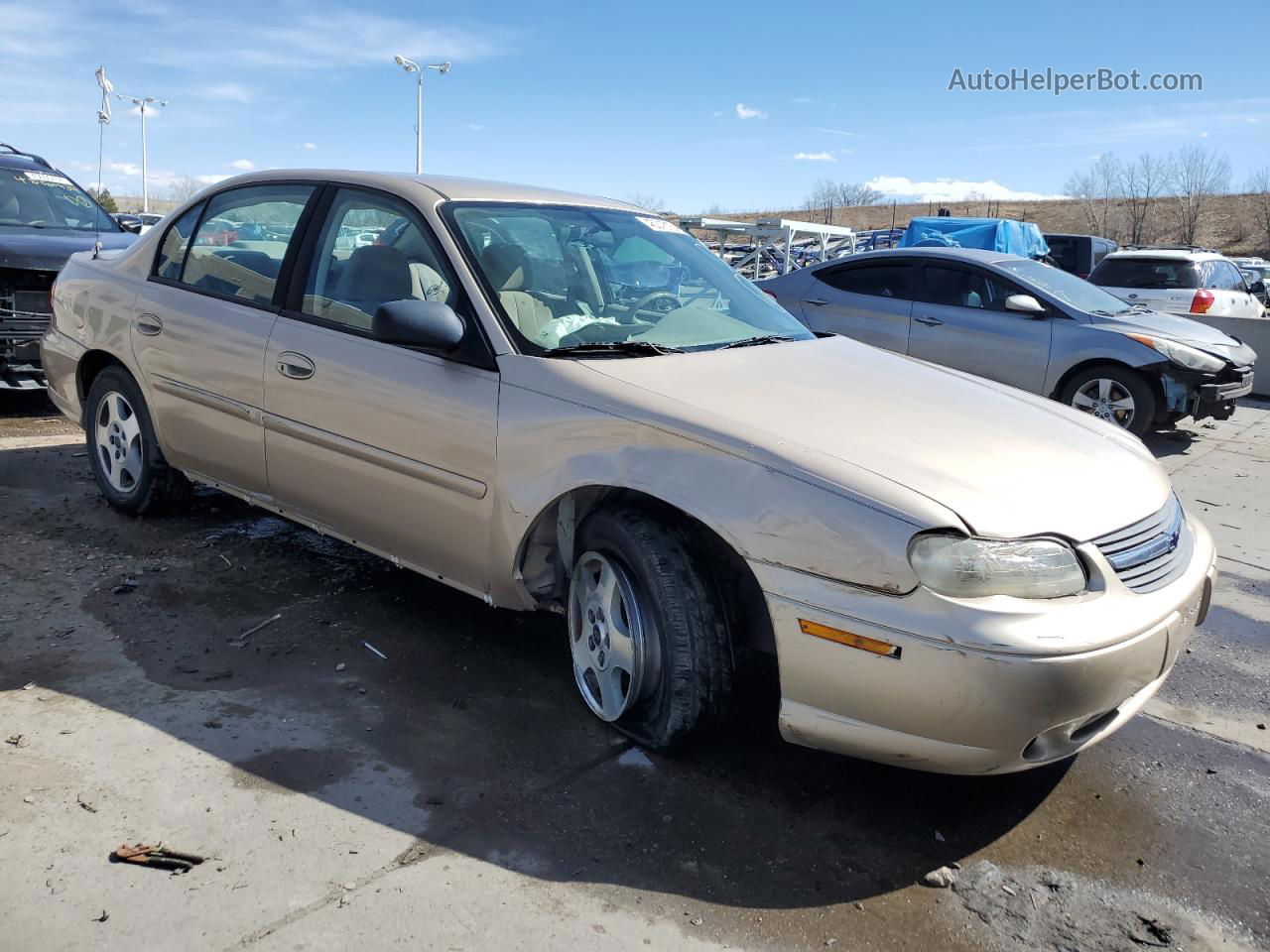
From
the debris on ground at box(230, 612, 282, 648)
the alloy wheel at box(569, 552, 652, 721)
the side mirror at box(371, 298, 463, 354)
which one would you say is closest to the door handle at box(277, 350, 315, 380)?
the side mirror at box(371, 298, 463, 354)

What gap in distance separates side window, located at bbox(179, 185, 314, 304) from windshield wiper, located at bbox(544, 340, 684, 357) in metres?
1.45

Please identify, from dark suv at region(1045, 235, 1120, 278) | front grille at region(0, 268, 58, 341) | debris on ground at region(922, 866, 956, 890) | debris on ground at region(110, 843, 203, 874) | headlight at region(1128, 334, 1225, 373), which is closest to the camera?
debris on ground at region(110, 843, 203, 874)

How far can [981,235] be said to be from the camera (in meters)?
17.3

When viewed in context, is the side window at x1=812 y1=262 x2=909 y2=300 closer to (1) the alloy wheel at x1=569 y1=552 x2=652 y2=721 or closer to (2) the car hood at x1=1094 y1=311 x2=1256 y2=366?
(2) the car hood at x1=1094 y1=311 x2=1256 y2=366

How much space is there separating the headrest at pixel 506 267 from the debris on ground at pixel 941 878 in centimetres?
221

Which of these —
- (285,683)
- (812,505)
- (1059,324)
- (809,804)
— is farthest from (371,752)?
(1059,324)

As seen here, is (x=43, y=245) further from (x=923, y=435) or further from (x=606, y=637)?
(x=923, y=435)

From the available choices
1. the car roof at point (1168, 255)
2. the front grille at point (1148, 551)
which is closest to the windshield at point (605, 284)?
the front grille at point (1148, 551)

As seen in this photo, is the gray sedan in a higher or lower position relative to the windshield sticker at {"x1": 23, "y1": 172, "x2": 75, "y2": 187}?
lower

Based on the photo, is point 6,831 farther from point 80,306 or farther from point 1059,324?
point 1059,324

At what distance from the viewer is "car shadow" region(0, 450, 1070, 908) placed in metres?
2.68

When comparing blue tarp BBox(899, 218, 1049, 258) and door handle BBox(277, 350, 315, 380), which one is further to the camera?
blue tarp BBox(899, 218, 1049, 258)

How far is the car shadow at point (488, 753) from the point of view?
8.79 feet

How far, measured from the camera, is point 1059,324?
8.46 metres
